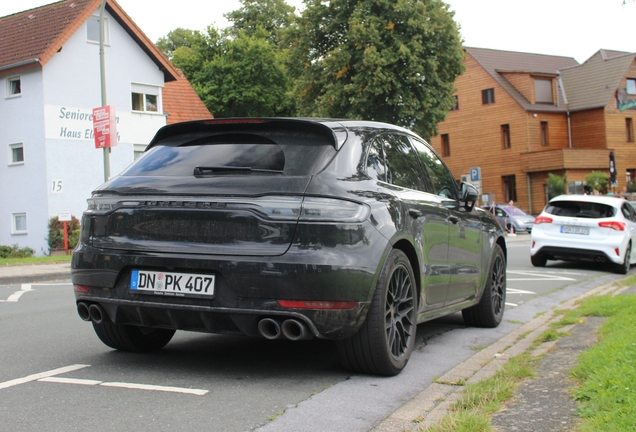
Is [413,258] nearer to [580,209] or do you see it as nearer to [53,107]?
[580,209]

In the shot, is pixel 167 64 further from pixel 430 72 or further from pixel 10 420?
pixel 10 420

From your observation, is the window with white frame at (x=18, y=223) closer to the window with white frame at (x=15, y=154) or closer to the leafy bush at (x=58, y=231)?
the leafy bush at (x=58, y=231)

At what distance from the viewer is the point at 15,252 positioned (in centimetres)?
3053

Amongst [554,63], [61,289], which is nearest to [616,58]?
[554,63]

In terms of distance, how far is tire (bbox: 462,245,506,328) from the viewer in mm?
7746

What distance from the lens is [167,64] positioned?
1439 inches

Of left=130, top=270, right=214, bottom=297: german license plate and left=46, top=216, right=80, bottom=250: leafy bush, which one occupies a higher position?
left=46, top=216, right=80, bottom=250: leafy bush

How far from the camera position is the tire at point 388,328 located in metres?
4.95

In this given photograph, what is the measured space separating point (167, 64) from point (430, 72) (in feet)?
43.1

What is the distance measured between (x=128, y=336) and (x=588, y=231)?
1248 centimetres

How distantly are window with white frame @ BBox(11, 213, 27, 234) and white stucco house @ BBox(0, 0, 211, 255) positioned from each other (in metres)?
0.03

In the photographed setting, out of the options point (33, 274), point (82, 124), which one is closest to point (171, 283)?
point (33, 274)

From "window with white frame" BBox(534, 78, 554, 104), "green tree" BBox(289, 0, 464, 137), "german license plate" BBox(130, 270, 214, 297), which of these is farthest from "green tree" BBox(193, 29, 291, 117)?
"german license plate" BBox(130, 270, 214, 297)

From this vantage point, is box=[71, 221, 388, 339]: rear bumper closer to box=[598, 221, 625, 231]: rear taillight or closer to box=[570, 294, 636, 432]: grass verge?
box=[570, 294, 636, 432]: grass verge
